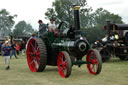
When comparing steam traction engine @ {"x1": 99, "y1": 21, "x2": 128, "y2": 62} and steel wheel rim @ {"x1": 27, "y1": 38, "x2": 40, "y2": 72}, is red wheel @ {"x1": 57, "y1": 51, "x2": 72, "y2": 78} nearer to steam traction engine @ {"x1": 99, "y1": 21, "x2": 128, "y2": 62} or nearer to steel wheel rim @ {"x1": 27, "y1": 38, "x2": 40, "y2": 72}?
steel wheel rim @ {"x1": 27, "y1": 38, "x2": 40, "y2": 72}

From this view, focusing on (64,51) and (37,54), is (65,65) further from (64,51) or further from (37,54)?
(37,54)

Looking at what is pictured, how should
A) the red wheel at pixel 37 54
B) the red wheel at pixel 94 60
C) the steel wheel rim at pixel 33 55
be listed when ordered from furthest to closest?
the steel wheel rim at pixel 33 55 < the red wheel at pixel 37 54 < the red wheel at pixel 94 60

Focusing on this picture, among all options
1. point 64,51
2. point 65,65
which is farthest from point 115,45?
point 65,65

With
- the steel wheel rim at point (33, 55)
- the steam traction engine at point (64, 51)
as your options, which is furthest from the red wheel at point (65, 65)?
the steel wheel rim at point (33, 55)

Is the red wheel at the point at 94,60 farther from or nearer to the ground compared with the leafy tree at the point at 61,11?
nearer to the ground

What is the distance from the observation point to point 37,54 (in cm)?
830

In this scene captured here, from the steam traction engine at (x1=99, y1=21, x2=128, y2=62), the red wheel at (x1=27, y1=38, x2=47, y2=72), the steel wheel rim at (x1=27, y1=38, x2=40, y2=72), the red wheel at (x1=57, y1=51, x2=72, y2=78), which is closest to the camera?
the red wheel at (x1=57, y1=51, x2=72, y2=78)

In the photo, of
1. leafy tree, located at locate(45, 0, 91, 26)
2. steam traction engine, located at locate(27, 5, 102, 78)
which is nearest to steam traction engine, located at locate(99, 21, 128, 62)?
steam traction engine, located at locate(27, 5, 102, 78)

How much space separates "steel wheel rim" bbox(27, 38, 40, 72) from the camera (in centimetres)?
841

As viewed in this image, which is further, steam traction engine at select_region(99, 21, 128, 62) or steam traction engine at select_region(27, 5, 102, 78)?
steam traction engine at select_region(99, 21, 128, 62)

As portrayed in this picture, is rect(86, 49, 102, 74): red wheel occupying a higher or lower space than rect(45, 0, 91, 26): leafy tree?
lower

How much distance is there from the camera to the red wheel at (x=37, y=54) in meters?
7.92

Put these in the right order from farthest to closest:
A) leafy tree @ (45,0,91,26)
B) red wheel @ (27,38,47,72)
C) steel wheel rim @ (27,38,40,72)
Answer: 1. leafy tree @ (45,0,91,26)
2. steel wheel rim @ (27,38,40,72)
3. red wheel @ (27,38,47,72)

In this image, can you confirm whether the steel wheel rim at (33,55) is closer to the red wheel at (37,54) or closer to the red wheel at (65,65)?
the red wheel at (37,54)
